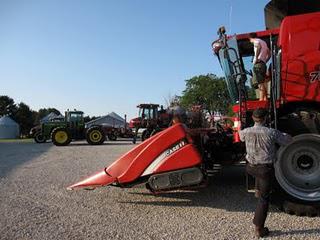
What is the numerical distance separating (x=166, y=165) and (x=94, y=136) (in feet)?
60.3

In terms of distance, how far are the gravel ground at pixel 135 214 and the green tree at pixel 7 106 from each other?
292ft

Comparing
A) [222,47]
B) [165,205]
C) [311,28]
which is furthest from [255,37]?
[165,205]

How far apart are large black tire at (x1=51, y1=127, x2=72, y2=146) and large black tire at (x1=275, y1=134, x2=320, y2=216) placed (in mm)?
18882

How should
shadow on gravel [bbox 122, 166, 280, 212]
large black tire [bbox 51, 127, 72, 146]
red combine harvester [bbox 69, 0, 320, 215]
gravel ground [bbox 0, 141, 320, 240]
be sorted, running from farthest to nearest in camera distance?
large black tire [bbox 51, 127, 72, 146] < shadow on gravel [bbox 122, 166, 280, 212] < red combine harvester [bbox 69, 0, 320, 215] < gravel ground [bbox 0, 141, 320, 240]

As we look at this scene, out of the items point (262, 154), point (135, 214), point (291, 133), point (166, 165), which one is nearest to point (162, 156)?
point (166, 165)

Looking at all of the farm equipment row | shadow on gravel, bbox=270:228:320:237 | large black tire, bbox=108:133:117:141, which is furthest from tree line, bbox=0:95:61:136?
shadow on gravel, bbox=270:228:320:237

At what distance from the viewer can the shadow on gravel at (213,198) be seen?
20.6 feet

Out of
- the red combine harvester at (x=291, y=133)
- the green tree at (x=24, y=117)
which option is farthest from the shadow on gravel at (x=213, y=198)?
the green tree at (x=24, y=117)

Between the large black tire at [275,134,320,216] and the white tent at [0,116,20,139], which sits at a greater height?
the white tent at [0,116,20,139]

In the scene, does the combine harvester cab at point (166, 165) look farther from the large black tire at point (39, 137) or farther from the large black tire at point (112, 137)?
the large black tire at point (112, 137)

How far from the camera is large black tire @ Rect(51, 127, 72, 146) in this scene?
76.8 feet

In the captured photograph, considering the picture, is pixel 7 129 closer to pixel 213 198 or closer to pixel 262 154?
pixel 213 198

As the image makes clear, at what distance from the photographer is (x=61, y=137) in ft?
77.6

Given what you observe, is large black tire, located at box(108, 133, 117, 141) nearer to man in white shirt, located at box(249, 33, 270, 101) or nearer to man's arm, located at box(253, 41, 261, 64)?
man in white shirt, located at box(249, 33, 270, 101)
